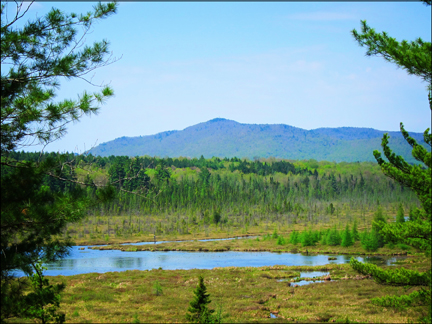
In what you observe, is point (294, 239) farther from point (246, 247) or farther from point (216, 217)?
point (216, 217)

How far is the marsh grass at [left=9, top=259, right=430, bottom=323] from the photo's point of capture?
26.2 metres

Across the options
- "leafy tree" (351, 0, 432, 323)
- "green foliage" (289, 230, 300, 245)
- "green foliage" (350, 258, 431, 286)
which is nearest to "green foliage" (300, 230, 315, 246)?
"green foliage" (289, 230, 300, 245)

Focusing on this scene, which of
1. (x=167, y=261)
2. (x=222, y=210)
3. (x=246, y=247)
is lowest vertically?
(x=246, y=247)

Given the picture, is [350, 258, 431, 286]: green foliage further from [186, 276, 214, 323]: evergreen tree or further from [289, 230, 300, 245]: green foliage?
[289, 230, 300, 245]: green foliage

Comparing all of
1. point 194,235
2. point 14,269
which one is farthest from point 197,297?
point 194,235

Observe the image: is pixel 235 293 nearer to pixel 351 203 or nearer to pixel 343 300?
pixel 343 300

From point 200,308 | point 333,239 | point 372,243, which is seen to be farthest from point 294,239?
point 200,308

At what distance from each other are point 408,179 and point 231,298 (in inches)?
932

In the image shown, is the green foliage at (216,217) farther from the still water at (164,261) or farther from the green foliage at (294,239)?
the still water at (164,261)

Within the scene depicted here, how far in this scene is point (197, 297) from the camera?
2075 cm

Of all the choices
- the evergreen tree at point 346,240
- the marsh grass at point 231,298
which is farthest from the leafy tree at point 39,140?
the evergreen tree at point 346,240

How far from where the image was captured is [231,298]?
3412 cm

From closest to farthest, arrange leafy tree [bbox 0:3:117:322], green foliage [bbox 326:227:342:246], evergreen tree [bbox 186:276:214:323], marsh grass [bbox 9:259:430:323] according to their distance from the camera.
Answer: leafy tree [bbox 0:3:117:322] < evergreen tree [bbox 186:276:214:323] < marsh grass [bbox 9:259:430:323] < green foliage [bbox 326:227:342:246]

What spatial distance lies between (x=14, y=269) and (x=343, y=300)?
98.1 ft
